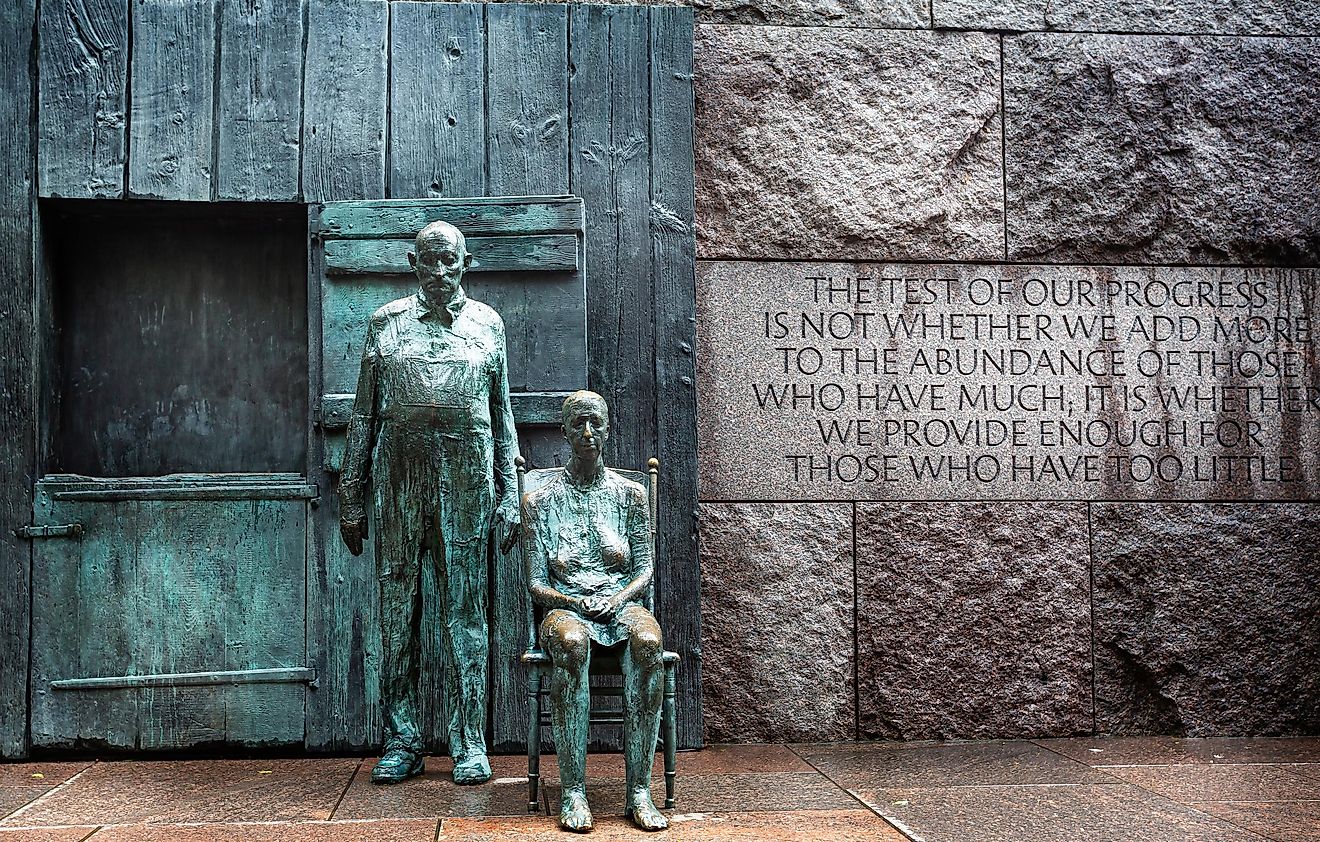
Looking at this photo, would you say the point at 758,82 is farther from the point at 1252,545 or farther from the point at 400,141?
the point at 1252,545

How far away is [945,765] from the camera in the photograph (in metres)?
5.25

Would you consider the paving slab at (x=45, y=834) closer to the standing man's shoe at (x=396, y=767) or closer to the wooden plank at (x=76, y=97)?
the standing man's shoe at (x=396, y=767)

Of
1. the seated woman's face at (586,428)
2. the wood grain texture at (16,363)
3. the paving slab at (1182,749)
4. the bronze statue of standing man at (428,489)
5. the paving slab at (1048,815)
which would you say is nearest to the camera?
the paving slab at (1048,815)

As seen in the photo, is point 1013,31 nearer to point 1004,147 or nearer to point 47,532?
point 1004,147

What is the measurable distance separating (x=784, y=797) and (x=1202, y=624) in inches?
104

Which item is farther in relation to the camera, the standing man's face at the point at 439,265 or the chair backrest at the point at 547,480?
the standing man's face at the point at 439,265

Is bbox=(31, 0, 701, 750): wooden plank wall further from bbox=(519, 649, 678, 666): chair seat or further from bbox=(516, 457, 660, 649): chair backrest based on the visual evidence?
bbox=(519, 649, 678, 666): chair seat

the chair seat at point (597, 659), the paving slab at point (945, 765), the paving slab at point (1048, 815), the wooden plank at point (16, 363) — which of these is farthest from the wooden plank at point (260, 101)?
the paving slab at point (1048, 815)

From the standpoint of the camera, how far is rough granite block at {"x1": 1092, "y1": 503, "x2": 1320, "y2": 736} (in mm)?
6117

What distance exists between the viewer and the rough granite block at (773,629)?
5.99 m

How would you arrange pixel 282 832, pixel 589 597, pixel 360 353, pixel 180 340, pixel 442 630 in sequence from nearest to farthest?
pixel 282 832, pixel 589 597, pixel 442 630, pixel 360 353, pixel 180 340

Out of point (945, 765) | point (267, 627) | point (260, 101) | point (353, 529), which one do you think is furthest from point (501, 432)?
point (945, 765)

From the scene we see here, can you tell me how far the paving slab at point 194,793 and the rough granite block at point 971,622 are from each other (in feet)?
7.86

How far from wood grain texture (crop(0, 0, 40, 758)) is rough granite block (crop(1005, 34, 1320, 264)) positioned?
446cm
